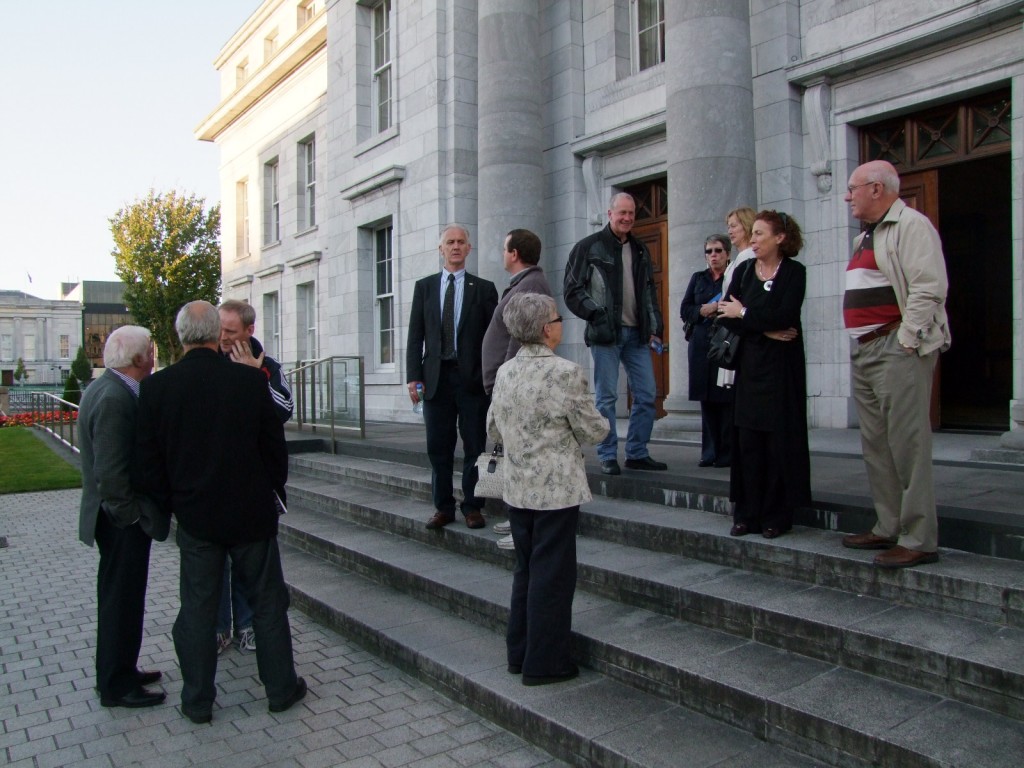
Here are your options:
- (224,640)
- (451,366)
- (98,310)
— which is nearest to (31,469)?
(224,640)

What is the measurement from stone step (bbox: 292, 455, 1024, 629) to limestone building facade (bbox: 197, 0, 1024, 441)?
296cm

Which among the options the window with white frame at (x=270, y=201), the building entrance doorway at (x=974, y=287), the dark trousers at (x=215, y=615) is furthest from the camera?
the window with white frame at (x=270, y=201)

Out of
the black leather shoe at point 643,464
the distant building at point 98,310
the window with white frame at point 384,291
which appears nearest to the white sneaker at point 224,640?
the black leather shoe at point 643,464

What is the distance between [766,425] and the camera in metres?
4.63

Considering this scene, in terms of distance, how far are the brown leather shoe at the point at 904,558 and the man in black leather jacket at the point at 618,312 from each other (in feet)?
7.90

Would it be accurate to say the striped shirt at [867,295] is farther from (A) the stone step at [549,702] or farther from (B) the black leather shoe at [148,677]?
(B) the black leather shoe at [148,677]

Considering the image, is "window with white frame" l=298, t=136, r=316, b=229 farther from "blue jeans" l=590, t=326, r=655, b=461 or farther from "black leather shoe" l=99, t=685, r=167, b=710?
"black leather shoe" l=99, t=685, r=167, b=710

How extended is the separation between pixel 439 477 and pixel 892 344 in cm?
342

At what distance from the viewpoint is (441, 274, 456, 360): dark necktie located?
20.1ft

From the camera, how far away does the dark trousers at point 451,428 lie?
6.11 m

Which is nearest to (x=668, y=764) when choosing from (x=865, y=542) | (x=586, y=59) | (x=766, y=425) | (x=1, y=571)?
(x=865, y=542)

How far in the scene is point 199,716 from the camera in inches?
158

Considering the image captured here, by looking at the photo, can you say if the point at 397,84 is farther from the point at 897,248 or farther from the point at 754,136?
the point at 897,248

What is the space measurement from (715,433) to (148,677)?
4.44m
